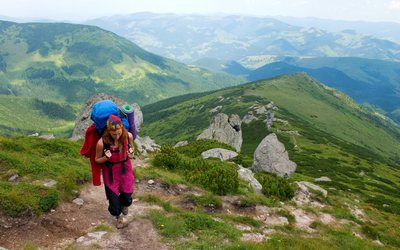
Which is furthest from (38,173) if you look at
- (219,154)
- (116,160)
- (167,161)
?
(219,154)

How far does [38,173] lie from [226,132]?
3430 inches

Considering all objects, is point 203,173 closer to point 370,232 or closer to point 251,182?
point 251,182

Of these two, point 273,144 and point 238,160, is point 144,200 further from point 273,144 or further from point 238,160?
point 273,144

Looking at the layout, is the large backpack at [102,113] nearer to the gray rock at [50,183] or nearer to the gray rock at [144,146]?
the gray rock at [50,183]

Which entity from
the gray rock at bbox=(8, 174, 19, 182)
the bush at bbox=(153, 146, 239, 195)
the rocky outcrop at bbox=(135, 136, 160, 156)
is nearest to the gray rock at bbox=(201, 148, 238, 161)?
the rocky outcrop at bbox=(135, 136, 160, 156)

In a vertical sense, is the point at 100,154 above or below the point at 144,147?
above

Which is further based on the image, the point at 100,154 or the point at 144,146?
the point at 144,146

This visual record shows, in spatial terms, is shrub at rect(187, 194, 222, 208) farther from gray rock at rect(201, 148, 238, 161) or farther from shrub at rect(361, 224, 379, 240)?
gray rock at rect(201, 148, 238, 161)

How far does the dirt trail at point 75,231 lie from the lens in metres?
13.7

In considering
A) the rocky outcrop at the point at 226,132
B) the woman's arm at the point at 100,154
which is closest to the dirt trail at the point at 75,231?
the woman's arm at the point at 100,154

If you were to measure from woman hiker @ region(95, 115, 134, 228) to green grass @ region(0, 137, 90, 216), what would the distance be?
4400 millimetres

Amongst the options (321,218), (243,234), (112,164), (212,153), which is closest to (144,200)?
(243,234)

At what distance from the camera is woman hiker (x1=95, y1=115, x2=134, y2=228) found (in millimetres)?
11851

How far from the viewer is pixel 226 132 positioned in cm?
10538
